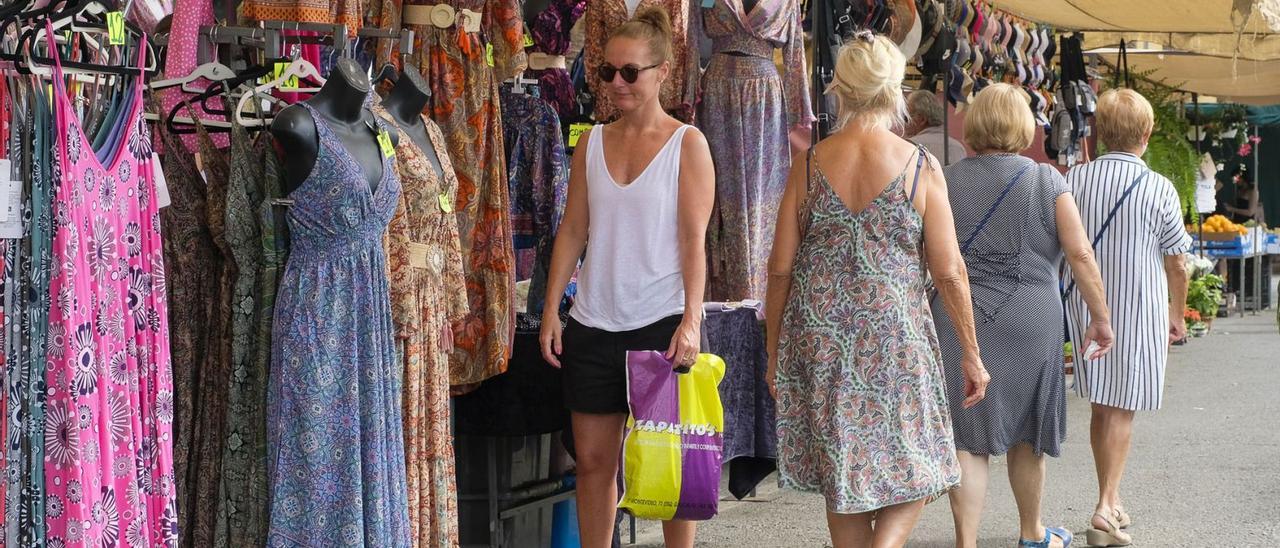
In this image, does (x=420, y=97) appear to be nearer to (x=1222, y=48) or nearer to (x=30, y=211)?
(x=30, y=211)

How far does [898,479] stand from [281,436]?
68.8 inches

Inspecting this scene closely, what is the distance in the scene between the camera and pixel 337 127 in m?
3.67

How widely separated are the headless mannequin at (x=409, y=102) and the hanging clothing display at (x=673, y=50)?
1.15 m

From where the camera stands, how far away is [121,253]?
317 centimetres

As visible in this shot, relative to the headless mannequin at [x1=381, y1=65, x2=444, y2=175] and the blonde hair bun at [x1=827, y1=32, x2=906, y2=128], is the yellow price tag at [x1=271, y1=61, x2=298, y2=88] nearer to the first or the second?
the headless mannequin at [x1=381, y1=65, x2=444, y2=175]

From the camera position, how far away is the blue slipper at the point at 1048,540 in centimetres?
572

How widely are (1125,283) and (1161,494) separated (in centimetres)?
161

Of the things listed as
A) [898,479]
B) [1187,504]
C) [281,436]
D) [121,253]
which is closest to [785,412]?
[898,479]

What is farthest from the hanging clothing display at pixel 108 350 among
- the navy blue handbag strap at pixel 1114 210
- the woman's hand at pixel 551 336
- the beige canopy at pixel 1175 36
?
the beige canopy at pixel 1175 36

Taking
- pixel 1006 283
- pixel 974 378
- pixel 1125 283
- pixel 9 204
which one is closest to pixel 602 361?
pixel 974 378

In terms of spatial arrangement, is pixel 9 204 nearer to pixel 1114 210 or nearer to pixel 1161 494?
pixel 1114 210

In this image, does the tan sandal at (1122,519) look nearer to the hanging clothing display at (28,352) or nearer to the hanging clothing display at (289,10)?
the hanging clothing display at (289,10)

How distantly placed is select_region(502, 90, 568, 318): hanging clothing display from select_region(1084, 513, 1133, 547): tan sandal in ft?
8.49

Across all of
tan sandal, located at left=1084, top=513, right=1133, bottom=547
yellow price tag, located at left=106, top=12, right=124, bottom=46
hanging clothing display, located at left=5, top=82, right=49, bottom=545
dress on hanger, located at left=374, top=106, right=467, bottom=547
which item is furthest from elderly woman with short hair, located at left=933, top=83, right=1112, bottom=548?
hanging clothing display, located at left=5, top=82, right=49, bottom=545
